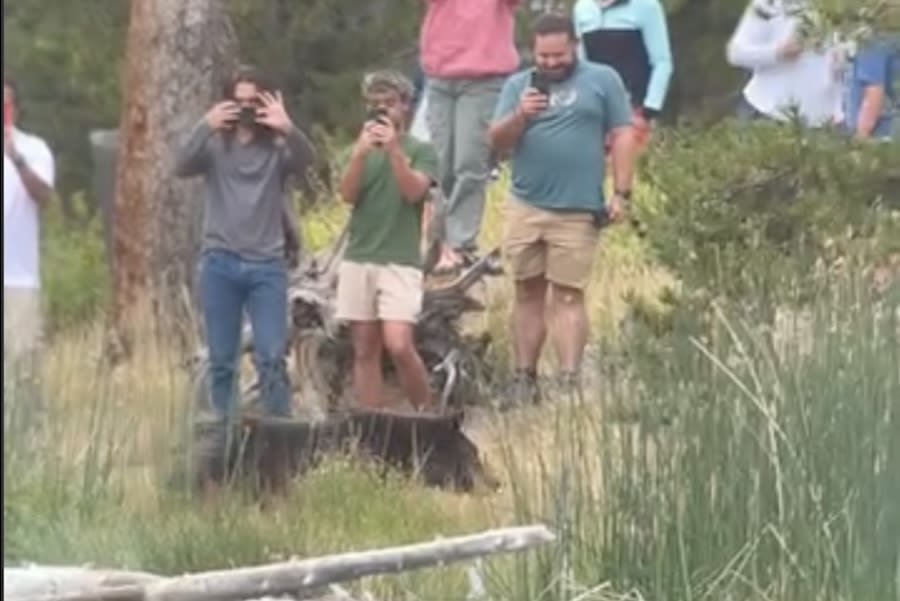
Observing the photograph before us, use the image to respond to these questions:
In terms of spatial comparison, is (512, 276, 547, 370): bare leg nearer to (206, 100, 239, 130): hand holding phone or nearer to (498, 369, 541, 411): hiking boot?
Answer: (498, 369, 541, 411): hiking boot

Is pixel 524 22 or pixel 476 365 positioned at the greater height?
pixel 524 22

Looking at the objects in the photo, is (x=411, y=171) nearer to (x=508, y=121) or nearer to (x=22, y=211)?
(x=508, y=121)

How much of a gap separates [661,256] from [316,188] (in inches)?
147

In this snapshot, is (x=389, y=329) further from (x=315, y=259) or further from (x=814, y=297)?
(x=814, y=297)

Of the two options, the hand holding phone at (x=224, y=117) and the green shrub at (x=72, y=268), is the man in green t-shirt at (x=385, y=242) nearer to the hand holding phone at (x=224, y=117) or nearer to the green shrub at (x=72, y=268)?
the hand holding phone at (x=224, y=117)

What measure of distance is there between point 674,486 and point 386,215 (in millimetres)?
2817

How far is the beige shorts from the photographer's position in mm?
3337

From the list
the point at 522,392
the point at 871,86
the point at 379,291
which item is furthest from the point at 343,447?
the point at 871,86

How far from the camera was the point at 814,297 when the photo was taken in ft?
22.0

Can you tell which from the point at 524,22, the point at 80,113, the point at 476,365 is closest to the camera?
the point at 476,365

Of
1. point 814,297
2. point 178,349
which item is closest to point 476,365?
point 178,349

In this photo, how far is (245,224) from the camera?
8406mm

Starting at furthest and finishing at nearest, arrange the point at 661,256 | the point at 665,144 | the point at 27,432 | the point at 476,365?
the point at 476,365
the point at 665,144
the point at 661,256
the point at 27,432

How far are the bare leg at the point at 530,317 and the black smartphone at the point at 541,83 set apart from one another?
31.4 inches
